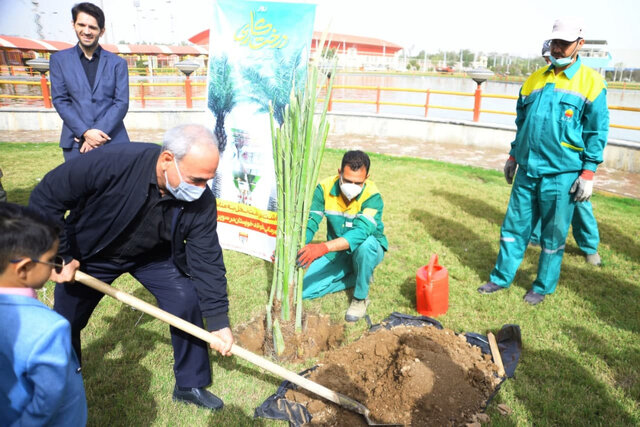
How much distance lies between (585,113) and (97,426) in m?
3.94

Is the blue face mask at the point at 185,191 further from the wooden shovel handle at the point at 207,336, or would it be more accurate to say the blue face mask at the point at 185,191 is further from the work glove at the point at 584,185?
the work glove at the point at 584,185

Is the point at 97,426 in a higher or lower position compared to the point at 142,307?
lower

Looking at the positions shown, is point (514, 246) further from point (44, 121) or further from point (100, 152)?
point (44, 121)

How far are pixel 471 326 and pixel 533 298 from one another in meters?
0.76

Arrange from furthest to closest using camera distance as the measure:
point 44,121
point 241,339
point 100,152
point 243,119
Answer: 1. point 44,121
2. point 243,119
3. point 241,339
4. point 100,152

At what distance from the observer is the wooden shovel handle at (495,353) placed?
2.89m

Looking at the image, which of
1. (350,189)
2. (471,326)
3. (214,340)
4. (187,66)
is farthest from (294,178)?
(187,66)

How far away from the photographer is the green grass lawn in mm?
2635

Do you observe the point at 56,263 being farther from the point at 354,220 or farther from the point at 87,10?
the point at 87,10

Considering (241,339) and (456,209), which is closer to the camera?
(241,339)

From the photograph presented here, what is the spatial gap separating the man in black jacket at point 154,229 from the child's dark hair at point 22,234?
532 mm

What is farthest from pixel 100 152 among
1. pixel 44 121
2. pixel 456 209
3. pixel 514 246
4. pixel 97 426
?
pixel 44 121

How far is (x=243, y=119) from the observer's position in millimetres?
4305

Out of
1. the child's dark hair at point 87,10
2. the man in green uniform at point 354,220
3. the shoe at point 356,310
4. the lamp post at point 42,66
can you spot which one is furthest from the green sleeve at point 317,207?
the lamp post at point 42,66
